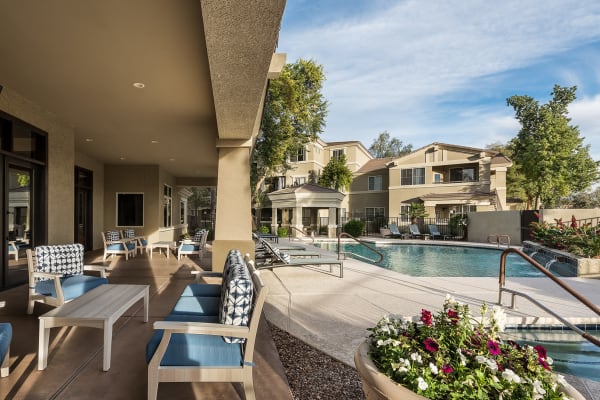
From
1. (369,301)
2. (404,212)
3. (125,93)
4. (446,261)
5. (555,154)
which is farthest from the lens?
(404,212)

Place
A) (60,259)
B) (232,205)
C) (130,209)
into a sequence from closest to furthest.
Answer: (60,259)
(232,205)
(130,209)

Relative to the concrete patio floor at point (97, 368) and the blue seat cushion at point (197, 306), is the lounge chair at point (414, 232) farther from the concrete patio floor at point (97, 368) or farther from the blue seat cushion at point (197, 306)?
the blue seat cushion at point (197, 306)

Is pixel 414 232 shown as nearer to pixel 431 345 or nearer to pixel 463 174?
pixel 463 174

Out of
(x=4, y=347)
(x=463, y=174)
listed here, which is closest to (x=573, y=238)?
(x=4, y=347)

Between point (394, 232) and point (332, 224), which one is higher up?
point (332, 224)

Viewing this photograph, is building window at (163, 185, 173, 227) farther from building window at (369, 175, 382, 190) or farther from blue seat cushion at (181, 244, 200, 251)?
building window at (369, 175, 382, 190)

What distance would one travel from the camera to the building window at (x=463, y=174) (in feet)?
74.0

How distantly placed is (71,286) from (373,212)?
77.7 feet

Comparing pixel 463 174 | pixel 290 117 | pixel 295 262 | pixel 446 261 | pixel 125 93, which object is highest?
pixel 290 117

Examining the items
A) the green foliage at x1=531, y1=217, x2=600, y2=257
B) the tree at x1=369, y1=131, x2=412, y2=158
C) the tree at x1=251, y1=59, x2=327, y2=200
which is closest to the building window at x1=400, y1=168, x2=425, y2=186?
the tree at x1=251, y1=59, x2=327, y2=200

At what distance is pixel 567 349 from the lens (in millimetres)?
3760

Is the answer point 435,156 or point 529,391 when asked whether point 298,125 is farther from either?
point 529,391

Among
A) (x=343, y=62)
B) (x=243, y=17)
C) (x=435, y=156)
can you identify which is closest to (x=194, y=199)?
(x=343, y=62)

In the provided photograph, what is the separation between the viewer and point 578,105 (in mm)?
22641
